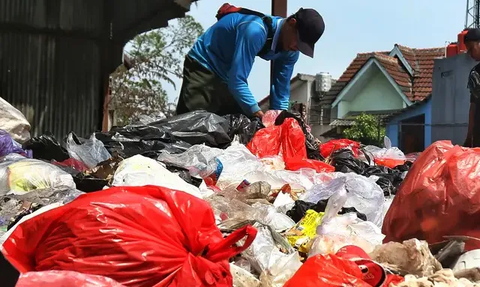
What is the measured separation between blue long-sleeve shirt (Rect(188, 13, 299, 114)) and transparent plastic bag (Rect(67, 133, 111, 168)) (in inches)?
39.9

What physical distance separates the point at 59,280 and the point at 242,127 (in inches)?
107

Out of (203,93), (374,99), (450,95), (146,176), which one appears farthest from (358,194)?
(374,99)

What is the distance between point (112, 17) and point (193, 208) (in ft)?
20.0

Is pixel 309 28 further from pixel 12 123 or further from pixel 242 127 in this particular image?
pixel 12 123

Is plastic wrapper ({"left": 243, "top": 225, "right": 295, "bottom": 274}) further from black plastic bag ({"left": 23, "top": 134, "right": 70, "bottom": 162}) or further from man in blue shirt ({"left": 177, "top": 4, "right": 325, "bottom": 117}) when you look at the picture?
black plastic bag ({"left": 23, "top": 134, "right": 70, "bottom": 162})

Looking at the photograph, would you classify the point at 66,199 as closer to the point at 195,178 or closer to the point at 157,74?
the point at 195,178

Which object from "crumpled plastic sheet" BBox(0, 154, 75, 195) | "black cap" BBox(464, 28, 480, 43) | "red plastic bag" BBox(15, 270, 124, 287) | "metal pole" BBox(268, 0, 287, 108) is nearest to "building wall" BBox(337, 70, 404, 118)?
"black cap" BBox(464, 28, 480, 43)

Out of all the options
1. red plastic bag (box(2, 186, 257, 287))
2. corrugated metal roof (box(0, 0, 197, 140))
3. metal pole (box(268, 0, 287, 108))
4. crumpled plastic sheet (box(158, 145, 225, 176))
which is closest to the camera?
red plastic bag (box(2, 186, 257, 287))

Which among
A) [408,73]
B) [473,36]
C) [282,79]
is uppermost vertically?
[408,73]

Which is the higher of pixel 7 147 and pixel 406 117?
pixel 406 117

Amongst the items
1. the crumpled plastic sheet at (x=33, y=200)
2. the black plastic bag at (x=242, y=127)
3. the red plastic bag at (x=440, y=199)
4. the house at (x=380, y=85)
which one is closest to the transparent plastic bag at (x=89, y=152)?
the crumpled plastic sheet at (x=33, y=200)

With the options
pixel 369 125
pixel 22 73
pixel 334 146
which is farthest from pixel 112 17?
pixel 369 125

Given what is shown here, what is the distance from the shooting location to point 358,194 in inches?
115

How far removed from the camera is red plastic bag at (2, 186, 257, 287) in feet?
5.26
